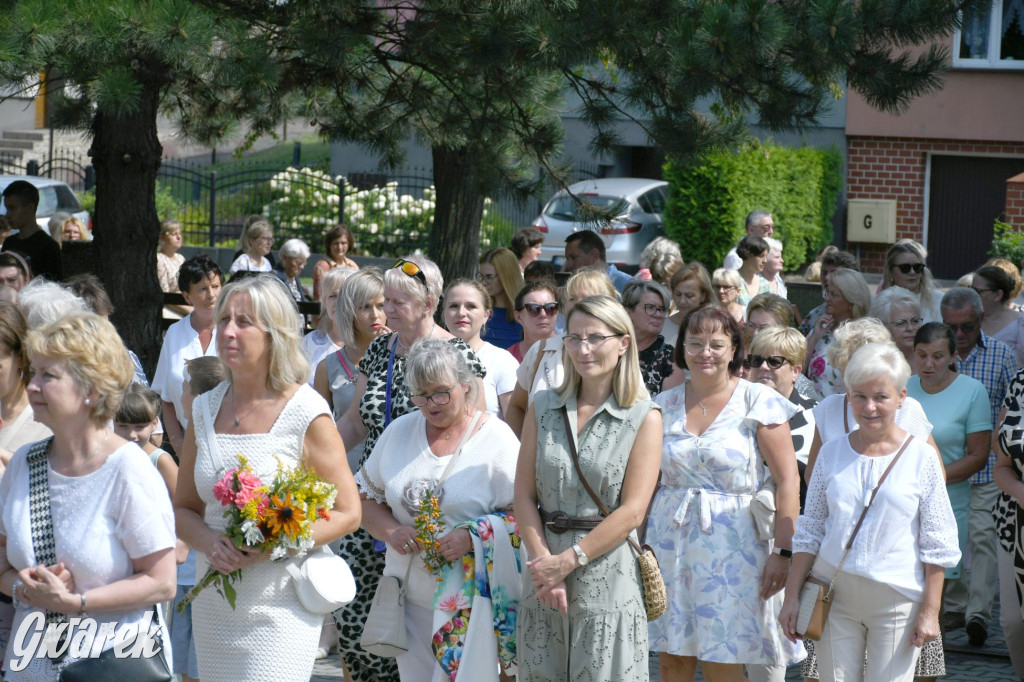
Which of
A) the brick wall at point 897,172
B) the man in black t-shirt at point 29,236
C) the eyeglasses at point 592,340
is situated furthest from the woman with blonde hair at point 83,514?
the brick wall at point 897,172

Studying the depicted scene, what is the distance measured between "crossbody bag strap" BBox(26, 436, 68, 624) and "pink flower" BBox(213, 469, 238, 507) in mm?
519

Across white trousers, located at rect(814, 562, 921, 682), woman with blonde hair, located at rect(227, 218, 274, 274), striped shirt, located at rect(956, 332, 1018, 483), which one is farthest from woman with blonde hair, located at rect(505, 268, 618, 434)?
woman with blonde hair, located at rect(227, 218, 274, 274)

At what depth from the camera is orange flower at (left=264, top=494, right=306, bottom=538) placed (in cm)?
390

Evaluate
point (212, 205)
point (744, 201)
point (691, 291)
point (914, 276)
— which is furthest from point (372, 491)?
point (212, 205)

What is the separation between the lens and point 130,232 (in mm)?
9766

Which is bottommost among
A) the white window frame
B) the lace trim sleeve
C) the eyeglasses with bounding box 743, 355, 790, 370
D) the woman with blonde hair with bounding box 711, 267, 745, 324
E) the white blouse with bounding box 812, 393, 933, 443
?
the lace trim sleeve

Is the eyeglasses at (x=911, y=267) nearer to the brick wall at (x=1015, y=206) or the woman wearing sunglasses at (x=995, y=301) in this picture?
the woman wearing sunglasses at (x=995, y=301)

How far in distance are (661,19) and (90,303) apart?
3.60 meters

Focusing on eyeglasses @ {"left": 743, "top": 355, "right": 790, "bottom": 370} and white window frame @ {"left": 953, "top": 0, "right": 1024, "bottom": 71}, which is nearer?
eyeglasses @ {"left": 743, "top": 355, "right": 790, "bottom": 370}

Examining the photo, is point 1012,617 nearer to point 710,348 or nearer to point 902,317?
point 902,317

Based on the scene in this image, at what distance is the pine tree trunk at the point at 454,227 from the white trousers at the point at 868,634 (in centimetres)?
729

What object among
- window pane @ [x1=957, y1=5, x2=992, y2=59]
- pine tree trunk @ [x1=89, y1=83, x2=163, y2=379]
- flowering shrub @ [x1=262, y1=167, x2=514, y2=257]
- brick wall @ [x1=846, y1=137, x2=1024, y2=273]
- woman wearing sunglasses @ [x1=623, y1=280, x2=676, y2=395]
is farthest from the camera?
→ brick wall @ [x1=846, y1=137, x2=1024, y2=273]

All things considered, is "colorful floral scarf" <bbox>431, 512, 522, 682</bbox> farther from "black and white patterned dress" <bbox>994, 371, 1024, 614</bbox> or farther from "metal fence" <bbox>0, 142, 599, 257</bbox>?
"metal fence" <bbox>0, 142, 599, 257</bbox>

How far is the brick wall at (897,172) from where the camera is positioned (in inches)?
896
